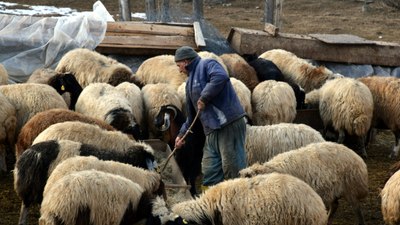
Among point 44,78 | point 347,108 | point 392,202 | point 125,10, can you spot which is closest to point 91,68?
point 44,78

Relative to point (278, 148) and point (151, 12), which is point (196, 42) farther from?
point (278, 148)

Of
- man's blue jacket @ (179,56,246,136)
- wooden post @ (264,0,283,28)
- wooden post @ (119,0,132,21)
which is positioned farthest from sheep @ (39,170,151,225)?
wooden post @ (119,0,132,21)

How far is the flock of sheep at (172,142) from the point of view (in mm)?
6949

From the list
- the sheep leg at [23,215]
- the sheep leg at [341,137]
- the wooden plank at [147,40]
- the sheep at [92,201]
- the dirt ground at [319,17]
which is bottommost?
the dirt ground at [319,17]

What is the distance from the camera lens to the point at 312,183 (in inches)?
316

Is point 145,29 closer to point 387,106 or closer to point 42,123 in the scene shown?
point 387,106

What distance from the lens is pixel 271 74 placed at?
42.0ft

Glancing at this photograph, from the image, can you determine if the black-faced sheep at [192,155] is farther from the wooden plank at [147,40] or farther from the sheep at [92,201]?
the wooden plank at [147,40]

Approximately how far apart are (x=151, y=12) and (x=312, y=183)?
1076 cm

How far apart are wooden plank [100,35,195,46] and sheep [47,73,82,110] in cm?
264

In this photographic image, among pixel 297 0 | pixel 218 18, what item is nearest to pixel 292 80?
pixel 218 18

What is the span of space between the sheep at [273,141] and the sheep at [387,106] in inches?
119

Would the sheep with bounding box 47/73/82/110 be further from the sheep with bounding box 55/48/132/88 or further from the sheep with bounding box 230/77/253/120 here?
the sheep with bounding box 230/77/253/120

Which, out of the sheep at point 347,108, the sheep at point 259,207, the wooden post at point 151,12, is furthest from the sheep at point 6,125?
the wooden post at point 151,12
